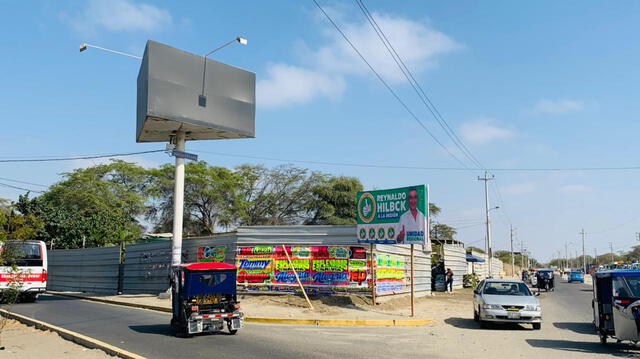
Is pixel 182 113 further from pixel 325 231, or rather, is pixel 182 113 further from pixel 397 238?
pixel 397 238

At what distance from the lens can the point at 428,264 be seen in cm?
3023

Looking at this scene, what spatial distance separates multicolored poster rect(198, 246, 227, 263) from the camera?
23250 millimetres

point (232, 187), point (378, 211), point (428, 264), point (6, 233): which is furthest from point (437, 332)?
point (232, 187)

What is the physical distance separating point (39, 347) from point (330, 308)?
1010 cm

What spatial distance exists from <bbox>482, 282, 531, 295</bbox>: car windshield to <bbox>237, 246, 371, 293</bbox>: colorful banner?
5.27 metres

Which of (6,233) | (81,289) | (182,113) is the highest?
(182,113)

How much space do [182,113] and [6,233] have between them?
11.3m

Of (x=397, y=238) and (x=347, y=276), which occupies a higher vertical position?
(x=397, y=238)

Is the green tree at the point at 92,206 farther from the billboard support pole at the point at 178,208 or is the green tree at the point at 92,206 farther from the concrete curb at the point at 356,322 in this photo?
the concrete curb at the point at 356,322

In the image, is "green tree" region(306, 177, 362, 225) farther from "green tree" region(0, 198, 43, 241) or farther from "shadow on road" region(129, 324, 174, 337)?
"green tree" region(0, 198, 43, 241)

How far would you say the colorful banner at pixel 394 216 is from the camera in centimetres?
1900

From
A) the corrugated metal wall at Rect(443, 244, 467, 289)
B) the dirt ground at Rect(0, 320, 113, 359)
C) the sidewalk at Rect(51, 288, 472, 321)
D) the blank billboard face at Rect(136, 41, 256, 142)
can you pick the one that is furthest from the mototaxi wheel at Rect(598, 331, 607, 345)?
the corrugated metal wall at Rect(443, 244, 467, 289)

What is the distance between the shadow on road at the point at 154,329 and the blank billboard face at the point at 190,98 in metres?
10.3

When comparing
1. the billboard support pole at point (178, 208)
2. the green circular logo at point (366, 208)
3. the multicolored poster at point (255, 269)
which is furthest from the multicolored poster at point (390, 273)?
the billboard support pole at point (178, 208)
